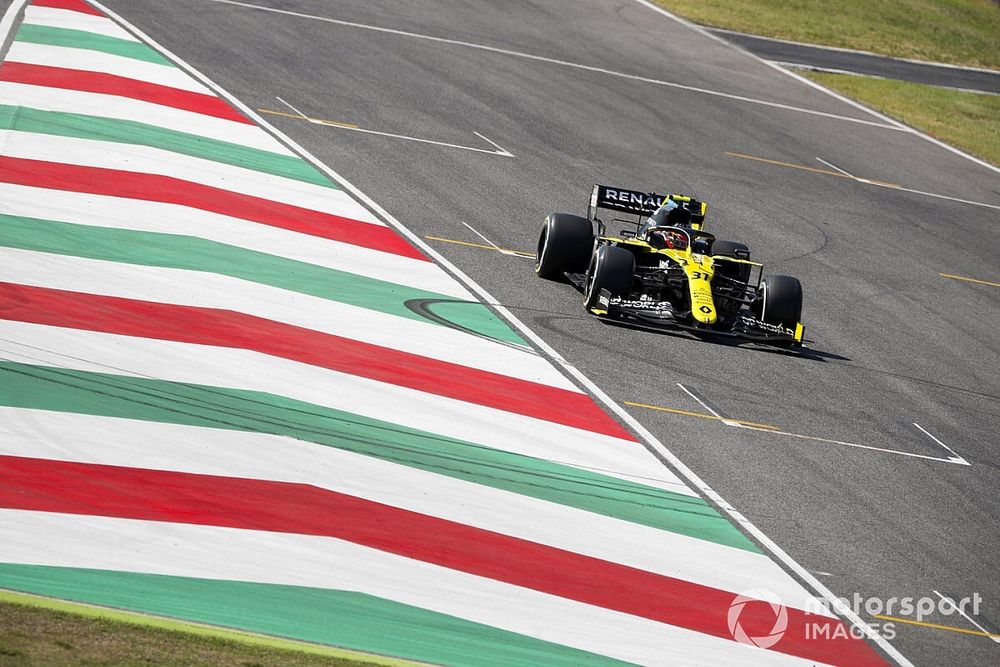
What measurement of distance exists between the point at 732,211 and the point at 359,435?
38.9ft

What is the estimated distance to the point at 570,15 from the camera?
31938mm

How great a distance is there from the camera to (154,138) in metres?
16.8

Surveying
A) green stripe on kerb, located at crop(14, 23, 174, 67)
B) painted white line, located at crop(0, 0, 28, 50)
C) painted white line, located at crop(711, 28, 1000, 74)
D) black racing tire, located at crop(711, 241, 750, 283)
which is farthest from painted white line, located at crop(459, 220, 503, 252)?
painted white line, located at crop(711, 28, 1000, 74)

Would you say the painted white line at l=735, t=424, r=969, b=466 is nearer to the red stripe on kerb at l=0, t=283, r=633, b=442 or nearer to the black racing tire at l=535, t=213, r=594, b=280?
the red stripe on kerb at l=0, t=283, r=633, b=442

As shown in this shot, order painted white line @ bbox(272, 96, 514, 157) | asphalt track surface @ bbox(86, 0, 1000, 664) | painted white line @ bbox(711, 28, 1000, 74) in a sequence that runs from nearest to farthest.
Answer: asphalt track surface @ bbox(86, 0, 1000, 664) → painted white line @ bbox(272, 96, 514, 157) → painted white line @ bbox(711, 28, 1000, 74)

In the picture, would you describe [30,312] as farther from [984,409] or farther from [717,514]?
[984,409]

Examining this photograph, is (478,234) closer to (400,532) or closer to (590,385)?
(590,385)

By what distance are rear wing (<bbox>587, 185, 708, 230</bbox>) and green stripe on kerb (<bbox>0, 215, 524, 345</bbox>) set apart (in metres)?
2.70

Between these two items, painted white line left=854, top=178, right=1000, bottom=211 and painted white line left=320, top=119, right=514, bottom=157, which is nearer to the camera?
painted white line left=320, top=119, right=514, bottom=157

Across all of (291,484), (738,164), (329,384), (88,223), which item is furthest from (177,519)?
(738,164)

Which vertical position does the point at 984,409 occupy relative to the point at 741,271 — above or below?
below

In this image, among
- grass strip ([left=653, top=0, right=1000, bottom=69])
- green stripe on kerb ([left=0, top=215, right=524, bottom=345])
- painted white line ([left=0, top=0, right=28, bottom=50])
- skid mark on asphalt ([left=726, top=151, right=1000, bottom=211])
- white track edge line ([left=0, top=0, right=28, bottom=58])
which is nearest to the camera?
green stripe on kerb ([left=0, top=215, right=524, bottom=345])

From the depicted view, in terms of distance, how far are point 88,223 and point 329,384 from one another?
425cm

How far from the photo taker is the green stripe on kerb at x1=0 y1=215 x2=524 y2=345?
12734mm
